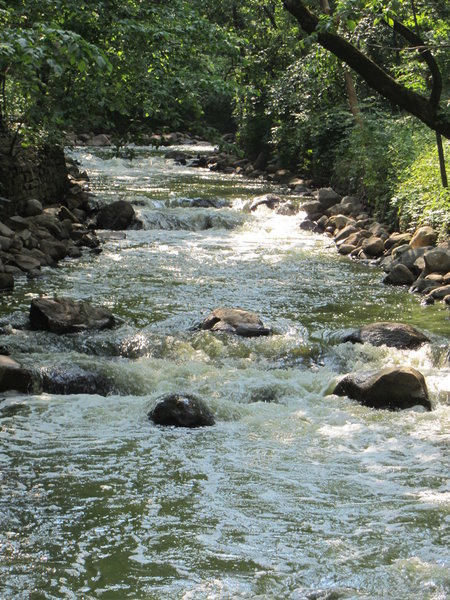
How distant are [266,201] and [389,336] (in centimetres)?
1075

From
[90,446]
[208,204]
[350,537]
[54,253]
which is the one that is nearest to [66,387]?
[90,446]

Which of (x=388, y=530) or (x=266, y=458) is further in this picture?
(x=266, y=458)

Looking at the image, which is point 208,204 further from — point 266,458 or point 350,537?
point 350,537

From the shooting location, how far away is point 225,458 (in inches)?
262

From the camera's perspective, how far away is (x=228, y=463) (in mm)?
6535

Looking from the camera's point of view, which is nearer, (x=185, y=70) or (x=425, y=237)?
(x=185, y=70)

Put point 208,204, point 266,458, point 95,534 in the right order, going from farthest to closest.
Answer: point 208,204
point 266,458
point 95,534

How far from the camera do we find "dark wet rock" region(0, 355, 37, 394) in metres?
8.10

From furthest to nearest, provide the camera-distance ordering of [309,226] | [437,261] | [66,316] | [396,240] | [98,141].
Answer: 1. [98,141]
2. [309,226]
3. [396,240]
4. [437,261]
5. [66,316]

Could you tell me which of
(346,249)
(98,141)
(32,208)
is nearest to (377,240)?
(346,249)

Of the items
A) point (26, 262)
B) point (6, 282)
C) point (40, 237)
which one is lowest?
point (6, 282)

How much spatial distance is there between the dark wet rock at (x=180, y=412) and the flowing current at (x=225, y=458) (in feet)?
0.45

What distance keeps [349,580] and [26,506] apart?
2.32 meters

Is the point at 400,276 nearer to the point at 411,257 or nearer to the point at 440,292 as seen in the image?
the point at 411,257
